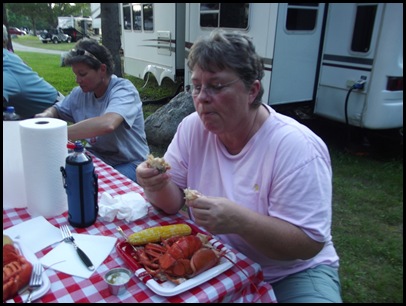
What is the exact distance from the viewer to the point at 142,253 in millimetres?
1325

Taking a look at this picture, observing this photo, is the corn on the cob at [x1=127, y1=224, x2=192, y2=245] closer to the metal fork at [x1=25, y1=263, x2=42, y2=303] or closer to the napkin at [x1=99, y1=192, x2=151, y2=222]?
the napkin at [x1=99, y1=192, x2=151, y2=222]

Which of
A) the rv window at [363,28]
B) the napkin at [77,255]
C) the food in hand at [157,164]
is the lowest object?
the napkin at [77,255]

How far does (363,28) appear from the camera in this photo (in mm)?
5098

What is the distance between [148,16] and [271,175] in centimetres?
868

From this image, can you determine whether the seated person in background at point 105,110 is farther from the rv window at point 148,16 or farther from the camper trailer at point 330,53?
the rv window at point 148,16

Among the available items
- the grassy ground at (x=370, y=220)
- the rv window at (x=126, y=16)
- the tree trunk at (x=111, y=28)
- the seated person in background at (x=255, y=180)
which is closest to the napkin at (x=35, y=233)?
the seated person in background at (x=255, y=180)

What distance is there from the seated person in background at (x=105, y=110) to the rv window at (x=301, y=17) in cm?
349

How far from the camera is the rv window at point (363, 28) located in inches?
195

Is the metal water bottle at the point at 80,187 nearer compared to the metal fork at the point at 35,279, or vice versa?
the metal fork at the point at 35,279

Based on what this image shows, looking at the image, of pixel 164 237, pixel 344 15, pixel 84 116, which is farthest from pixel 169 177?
pixel 344 15

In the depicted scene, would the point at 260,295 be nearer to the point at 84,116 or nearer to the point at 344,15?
the point at 84,116

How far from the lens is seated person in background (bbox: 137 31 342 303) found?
1.37 m

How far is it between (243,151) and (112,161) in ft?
5.18

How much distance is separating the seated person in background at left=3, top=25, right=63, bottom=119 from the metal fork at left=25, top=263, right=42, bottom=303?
2071 mm
